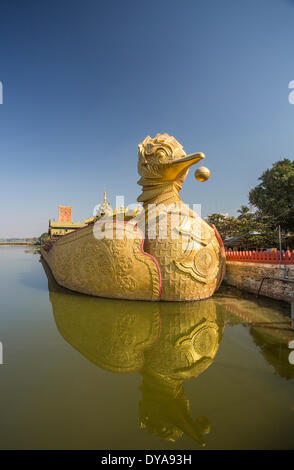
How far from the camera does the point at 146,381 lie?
2.22 m

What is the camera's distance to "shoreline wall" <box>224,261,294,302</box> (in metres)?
5.28

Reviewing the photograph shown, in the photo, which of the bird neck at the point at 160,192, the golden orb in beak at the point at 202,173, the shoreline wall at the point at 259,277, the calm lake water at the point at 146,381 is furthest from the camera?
the bird neck at the point at 160,192

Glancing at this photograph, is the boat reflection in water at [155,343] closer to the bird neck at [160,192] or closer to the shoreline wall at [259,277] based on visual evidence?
the shoreline wall at [259,277]

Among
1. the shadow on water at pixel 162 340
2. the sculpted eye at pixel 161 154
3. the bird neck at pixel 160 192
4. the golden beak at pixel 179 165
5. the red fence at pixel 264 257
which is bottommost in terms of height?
the shadow on water at pixel 162 340

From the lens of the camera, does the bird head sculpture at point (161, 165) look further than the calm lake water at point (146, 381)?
Yes

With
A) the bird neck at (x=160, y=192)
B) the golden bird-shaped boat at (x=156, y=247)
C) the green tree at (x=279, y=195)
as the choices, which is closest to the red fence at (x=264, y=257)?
the golden bird-shaped boat at (x=156, y=247)

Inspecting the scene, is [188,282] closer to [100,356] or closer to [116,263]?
[116,263]

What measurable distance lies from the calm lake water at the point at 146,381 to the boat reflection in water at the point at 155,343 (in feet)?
0.04

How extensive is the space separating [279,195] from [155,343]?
13302 mm

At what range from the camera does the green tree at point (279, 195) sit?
1234 centimetres

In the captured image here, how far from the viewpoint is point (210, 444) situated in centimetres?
145

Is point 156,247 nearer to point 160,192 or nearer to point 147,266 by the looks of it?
point 147,266

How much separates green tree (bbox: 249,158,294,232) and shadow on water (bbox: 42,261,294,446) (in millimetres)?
9385

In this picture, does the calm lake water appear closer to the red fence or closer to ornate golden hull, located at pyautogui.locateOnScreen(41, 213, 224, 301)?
ornate golden hull, located at pyautogui.locateOnScreen(41, 213, 224, 301)
